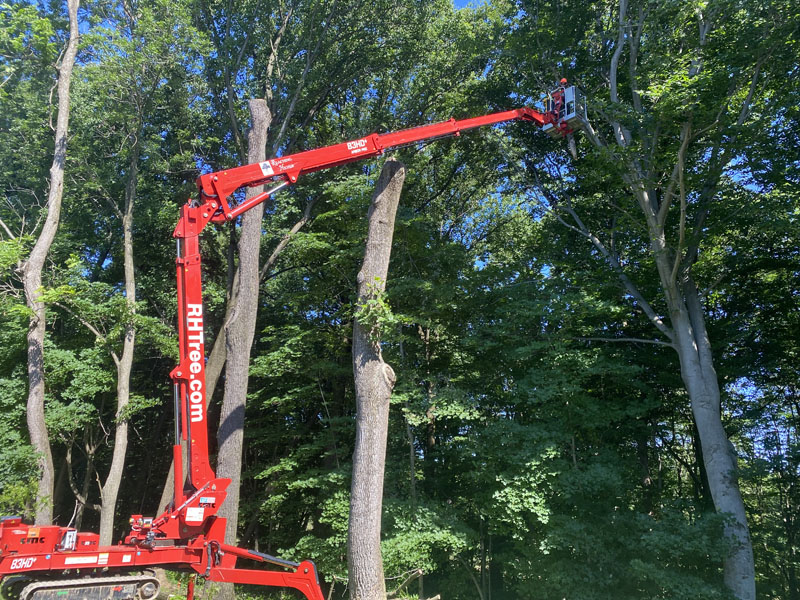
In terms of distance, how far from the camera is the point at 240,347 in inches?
358

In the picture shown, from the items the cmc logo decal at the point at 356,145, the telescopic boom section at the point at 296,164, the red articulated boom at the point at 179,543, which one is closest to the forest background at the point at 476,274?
the telescopic boom section at the point at 296,164

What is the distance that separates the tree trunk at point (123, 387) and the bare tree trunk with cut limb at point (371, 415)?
22.8 ft

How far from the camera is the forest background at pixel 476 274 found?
8.73 m

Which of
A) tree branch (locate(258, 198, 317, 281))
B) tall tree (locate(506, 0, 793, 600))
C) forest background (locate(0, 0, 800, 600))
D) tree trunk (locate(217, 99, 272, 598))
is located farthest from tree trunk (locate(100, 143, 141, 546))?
tall tree (locate(506, 0, 793, 600))

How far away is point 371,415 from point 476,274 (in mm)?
5416

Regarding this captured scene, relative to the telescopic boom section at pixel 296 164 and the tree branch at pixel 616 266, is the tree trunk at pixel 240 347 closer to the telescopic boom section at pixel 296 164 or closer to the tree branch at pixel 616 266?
the telescopic boom section at pixel 296 164

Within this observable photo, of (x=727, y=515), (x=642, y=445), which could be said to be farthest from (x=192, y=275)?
(x=642, y=445)

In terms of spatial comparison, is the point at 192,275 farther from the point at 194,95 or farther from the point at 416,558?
the point at 194,95

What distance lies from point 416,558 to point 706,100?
29.4 feet

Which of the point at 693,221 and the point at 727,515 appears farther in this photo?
the point at 693,221

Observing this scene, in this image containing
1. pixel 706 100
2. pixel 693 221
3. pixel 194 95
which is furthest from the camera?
pixel 194 95

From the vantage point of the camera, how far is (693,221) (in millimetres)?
10297

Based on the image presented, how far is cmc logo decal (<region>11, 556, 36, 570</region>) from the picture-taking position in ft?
15.4

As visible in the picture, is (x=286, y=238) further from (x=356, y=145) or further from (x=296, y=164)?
(x=296, y=164)
